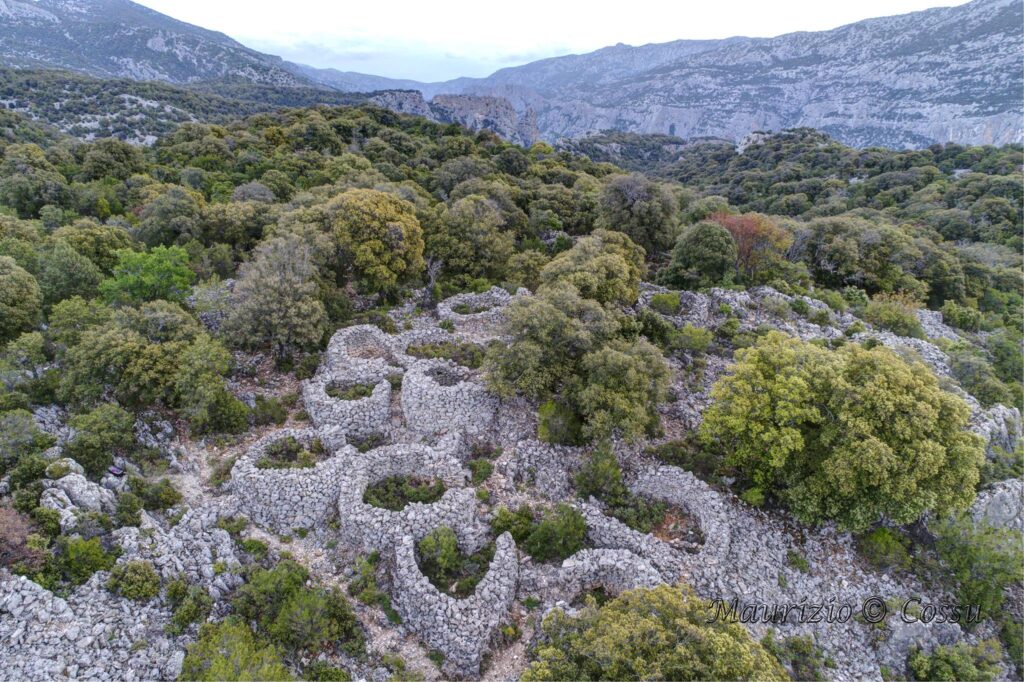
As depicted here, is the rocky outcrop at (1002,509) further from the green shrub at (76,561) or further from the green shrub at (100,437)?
the green shrub at (100,437)

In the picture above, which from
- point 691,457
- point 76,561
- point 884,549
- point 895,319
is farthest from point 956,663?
point 76,561

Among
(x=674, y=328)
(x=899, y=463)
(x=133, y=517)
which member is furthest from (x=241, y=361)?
(x=899, y=463)

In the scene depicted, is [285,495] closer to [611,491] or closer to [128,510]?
[128,510]

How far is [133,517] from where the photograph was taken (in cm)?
1806

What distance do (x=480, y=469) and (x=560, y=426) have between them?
14.4 ft

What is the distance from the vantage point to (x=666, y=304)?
3453 centimetres

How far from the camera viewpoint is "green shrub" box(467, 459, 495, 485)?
2239 cm

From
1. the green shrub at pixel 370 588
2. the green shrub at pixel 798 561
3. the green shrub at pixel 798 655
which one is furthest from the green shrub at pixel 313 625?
the green shrub at pixel 798 561

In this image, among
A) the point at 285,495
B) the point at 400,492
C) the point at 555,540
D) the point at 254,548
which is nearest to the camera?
the point at 254,548

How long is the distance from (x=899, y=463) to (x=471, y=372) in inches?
764

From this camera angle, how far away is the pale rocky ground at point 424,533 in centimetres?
1512

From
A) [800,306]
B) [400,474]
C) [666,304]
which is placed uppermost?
[800,306]

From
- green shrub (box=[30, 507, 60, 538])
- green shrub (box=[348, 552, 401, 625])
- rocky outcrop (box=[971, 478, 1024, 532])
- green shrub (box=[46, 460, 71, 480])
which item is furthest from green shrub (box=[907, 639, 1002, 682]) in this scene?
green shrub (box=[46, 460, 71, 480])

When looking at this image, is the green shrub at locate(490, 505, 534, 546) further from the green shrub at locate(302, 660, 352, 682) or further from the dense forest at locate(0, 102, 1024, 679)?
the green shrub at locate(302, 660, 352, 682)
